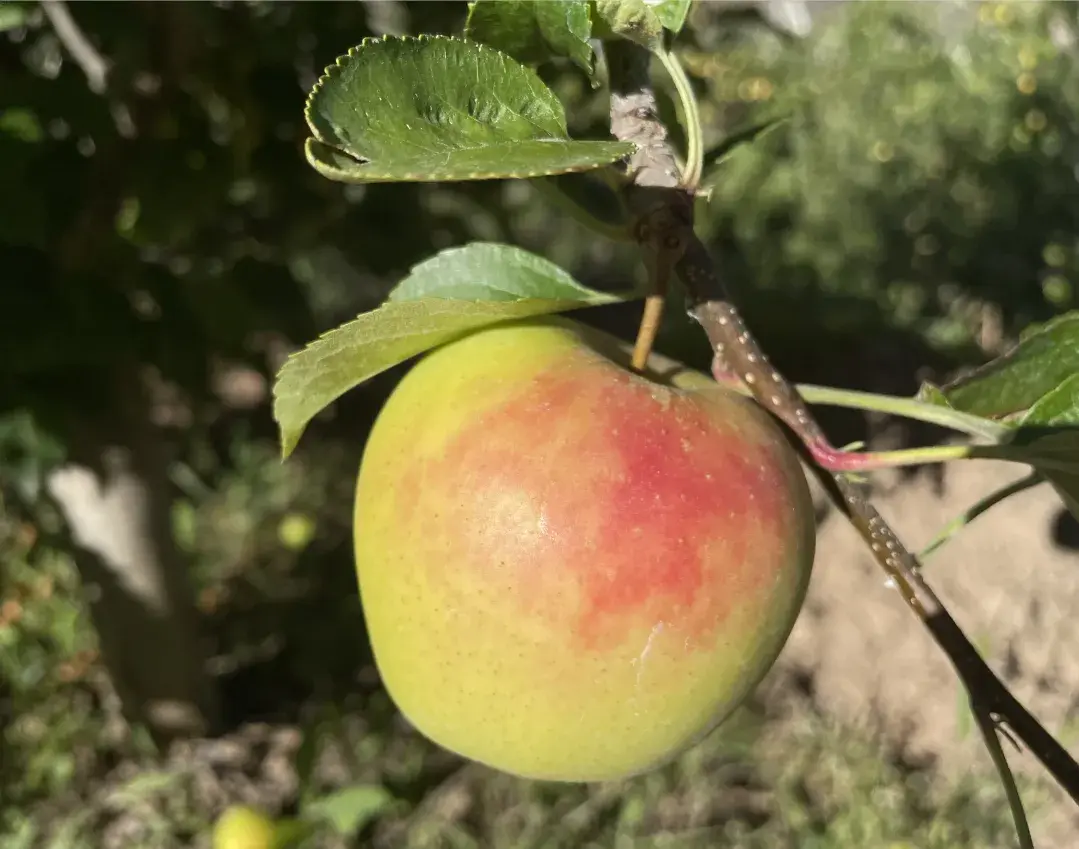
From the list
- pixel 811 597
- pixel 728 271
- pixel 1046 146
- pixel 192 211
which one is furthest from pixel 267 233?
pixel 1046 146

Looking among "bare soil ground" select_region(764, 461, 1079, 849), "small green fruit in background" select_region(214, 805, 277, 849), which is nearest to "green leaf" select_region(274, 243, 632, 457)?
"small green fruit in background" select_region(214, 805, 277, 849)

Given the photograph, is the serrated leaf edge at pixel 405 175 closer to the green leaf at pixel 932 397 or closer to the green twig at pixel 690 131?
the green twig at pixel 690 131

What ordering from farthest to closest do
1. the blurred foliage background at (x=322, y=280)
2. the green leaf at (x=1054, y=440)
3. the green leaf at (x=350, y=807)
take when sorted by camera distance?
the green leaf at (x=350, y=807)
the blurred foliage background at (x=322, y=280)
the green leaf at (x=1054, y=440)

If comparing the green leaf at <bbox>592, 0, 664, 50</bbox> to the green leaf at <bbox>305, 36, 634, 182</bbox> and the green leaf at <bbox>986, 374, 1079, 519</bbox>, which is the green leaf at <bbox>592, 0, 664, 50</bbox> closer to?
the green leaf at <bbox>305, 36, 634, 182</bbox>

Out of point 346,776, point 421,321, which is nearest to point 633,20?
point 421,321

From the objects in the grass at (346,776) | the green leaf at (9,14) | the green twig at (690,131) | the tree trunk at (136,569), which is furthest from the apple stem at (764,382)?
the grass at (346,776)

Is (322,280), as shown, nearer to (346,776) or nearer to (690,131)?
(346,776)
